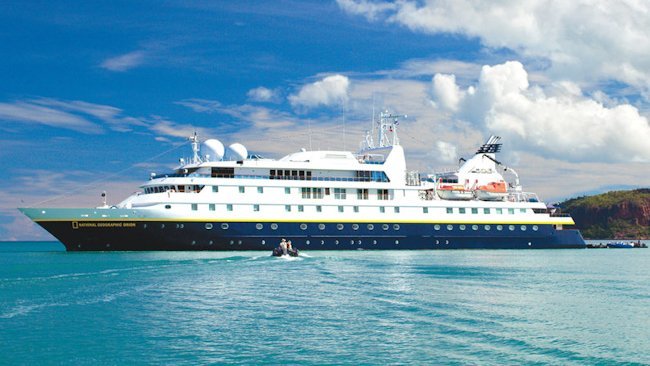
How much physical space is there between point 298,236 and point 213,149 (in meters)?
9.78

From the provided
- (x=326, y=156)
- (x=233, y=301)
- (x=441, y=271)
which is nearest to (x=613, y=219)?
(x=326, y=156)

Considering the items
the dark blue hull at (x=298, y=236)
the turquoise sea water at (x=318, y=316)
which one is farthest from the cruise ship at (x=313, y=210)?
the turquoise sea water at (x=318, y=316)

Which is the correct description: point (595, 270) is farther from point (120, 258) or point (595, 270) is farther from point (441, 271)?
point (120, 258)

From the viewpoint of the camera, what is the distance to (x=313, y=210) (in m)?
50.4

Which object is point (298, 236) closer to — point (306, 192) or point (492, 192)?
point (306, 192)

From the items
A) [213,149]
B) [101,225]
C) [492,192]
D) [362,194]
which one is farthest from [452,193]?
[101,225]

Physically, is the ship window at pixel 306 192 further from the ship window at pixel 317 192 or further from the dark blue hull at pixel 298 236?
the dark blue hull at pixel 298 236

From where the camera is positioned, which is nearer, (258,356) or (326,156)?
(258,356)

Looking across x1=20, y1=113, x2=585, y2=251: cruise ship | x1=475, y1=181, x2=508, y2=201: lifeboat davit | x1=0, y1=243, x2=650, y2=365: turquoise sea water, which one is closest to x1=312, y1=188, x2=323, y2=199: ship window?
x1=20, y1=113, x2=585, y2=251: cruise ship

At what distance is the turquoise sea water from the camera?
625 inches

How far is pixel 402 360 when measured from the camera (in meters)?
15.2

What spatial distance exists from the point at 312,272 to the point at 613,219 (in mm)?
138054

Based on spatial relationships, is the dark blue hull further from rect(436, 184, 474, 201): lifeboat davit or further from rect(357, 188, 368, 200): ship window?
rect(436, 184, 474, 201): lifeboat davit

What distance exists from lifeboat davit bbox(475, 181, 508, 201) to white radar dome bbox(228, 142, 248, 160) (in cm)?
2123
